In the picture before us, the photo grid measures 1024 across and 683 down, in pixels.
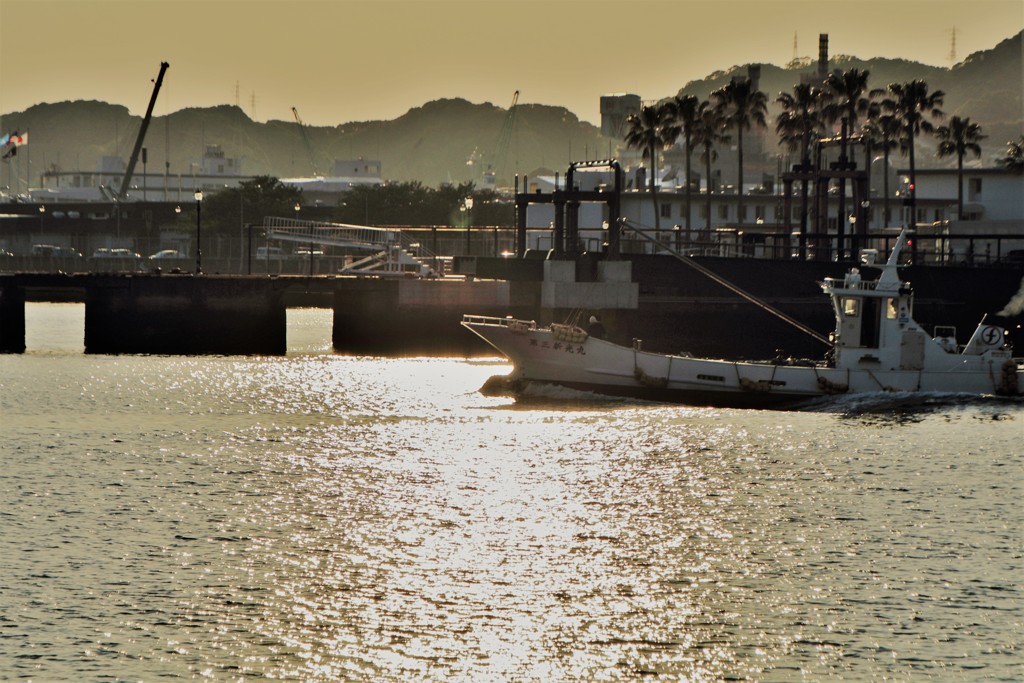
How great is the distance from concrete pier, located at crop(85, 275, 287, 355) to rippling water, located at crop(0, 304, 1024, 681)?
68.0 feet

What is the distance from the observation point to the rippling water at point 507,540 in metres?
26.9

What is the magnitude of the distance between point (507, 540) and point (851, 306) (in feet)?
88.9

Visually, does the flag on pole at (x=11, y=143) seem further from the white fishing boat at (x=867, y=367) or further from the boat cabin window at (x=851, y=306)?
the boat cabin window at (x=851, y=306)

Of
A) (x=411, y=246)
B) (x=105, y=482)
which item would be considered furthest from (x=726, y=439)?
(x=411, y=246)

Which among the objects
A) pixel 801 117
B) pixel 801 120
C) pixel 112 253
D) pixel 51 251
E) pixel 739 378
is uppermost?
pixel 801 117

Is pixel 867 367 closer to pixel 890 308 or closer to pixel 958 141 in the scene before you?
pixel 890 308

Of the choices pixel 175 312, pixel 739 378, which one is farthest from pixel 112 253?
pixel 739 378

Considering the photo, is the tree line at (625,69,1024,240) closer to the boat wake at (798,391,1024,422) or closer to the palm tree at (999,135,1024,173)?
the palm tree at (999,135,1024,173)

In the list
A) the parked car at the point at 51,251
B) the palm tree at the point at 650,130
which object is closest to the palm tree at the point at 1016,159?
the palm tree at the point at 650,130

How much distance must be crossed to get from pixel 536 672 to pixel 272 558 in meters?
10.2

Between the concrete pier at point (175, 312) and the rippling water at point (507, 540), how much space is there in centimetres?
2073

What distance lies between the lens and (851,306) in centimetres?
5878

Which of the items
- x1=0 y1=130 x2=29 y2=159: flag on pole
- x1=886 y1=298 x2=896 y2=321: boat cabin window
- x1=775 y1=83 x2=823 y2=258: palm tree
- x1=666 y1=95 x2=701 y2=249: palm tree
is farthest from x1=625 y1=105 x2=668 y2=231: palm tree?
x1=886 y1=298 x2=896 y2=321: boat cabin window

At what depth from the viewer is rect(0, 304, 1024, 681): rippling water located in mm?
26922
